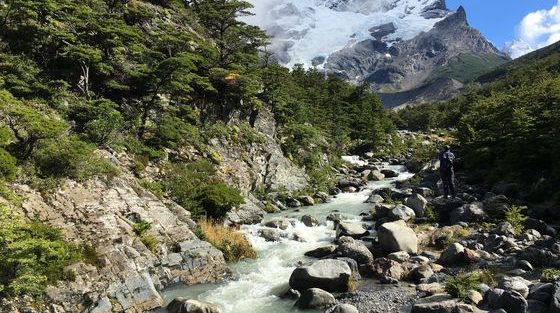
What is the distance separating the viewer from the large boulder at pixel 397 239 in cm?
1961

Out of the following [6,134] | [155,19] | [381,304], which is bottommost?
[381,304]

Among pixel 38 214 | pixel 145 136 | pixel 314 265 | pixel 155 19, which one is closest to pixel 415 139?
pixel 155 19

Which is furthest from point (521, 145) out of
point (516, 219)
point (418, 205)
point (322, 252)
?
point (322, 252)

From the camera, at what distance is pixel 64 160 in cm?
1725

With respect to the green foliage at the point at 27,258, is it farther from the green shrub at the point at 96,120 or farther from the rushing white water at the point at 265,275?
the green shrub at the point at 96,120

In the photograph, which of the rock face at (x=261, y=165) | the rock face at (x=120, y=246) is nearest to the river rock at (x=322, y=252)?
the rock face at (x=120, y=246)

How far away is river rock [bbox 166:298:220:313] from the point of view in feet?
44.1

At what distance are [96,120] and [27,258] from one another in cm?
1154

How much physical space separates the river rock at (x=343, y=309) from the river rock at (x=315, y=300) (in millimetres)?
889

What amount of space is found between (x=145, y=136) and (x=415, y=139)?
61.9m

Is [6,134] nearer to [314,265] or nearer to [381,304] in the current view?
[314,265]

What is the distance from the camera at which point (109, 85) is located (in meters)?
27.6

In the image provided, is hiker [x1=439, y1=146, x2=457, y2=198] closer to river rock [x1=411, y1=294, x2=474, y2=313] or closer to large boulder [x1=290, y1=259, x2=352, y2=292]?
large boulder [x1=290, y1=259, x2=352, y2=292]

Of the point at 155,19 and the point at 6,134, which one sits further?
the point at 155,19
